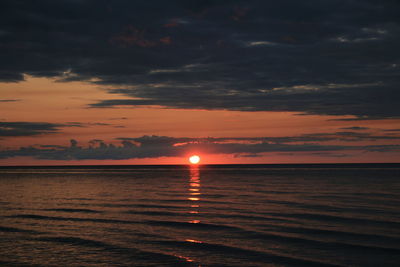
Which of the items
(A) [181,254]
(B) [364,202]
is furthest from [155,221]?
(B) [364,202]

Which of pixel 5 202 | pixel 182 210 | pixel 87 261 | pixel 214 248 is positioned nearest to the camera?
pixel 87 261

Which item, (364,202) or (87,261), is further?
(364,202)

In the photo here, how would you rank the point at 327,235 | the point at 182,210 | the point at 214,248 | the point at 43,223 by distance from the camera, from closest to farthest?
the point at 214,248, the point at 327,235, the point at 43,223, the point at 182,210

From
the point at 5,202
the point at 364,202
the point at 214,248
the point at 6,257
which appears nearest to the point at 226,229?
the point at 214,248

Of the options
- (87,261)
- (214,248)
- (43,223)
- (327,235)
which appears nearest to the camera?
(87,261)

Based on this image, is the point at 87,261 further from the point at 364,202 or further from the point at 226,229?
the point at 364,202

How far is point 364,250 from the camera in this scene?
70.3 feet

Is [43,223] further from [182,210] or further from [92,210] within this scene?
[182,210]

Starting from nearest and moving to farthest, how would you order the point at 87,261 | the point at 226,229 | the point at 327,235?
the point at 87,261 → the point at 327,235 → the point at 226,229

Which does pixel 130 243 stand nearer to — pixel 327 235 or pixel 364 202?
pixel 327 235

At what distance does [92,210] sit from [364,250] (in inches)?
966

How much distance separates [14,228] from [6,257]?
8.40 metres

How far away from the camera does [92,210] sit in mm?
37844

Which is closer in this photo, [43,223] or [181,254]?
[181,254]
